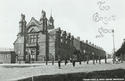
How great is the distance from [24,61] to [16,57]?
3420mm

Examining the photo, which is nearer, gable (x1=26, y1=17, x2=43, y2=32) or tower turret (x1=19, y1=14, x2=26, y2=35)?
gable (x1=26, y1=17, x2=43, y2=32)

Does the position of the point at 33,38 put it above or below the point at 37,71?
above

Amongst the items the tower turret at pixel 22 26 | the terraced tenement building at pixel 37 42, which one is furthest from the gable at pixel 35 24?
the tower turret at pixel 22 26

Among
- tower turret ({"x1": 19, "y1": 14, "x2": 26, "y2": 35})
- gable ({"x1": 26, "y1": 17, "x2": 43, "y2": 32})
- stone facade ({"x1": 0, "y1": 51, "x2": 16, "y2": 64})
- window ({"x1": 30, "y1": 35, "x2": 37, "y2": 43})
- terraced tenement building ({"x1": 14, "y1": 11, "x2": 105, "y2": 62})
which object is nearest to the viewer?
stone facade ({"x1": 0, "y1": 51, "x2": 16, "y2": 64})

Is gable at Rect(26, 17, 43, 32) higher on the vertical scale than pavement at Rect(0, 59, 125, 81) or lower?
higher

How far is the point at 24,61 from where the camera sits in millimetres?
56750

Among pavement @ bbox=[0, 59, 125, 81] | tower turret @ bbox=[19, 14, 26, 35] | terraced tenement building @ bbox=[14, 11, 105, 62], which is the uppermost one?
tower turret @ bbox=[19, 14, 26, 35]

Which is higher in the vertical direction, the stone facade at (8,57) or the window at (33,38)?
the window at (33,38)

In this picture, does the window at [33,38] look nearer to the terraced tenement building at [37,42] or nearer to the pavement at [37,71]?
the terraced tenement building at [37,42]

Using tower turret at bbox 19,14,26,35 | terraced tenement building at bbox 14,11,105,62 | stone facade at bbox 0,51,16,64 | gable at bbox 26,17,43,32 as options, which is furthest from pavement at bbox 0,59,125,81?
tower turret at bbox 19,14,26,35

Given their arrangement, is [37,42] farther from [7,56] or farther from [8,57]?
[7,56]

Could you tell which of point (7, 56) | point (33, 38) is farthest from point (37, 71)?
point (33, 38)

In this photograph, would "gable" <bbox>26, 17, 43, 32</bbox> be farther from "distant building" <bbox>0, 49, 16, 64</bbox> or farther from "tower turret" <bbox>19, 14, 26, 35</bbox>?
"distant building" <bbox>0, 49, 16, 64</bbox>

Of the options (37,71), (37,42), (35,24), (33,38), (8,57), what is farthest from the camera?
(33,38)
